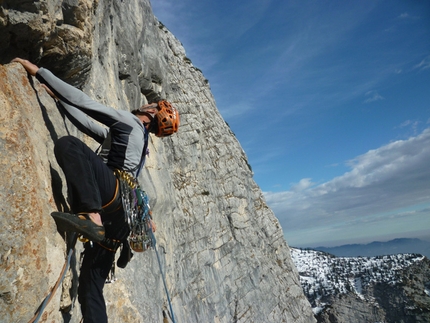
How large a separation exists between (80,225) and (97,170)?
80 cm

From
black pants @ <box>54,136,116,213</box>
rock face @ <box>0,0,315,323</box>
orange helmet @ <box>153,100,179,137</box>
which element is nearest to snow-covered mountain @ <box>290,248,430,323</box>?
rock face @ <box>0,0,315,323</box>

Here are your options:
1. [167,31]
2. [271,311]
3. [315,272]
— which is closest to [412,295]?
[315,272]

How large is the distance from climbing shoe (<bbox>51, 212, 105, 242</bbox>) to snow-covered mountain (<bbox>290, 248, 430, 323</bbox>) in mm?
112914

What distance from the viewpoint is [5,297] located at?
3000 millimetres

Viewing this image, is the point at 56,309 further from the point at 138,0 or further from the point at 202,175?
the point at 202,175

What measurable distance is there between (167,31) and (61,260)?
1245 inches

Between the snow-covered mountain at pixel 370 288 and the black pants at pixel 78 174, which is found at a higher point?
the black pants at pixel 78 174

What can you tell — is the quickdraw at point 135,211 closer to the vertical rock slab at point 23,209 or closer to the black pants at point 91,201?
the black pants at point 91,201

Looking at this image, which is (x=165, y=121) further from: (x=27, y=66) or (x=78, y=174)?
(x=27, y=66)

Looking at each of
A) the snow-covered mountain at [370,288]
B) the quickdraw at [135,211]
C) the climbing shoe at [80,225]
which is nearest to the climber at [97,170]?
the climbing shoe at [80,225]

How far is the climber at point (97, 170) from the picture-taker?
377 cm

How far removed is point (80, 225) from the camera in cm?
364

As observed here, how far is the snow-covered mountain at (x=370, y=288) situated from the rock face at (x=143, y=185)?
295ft

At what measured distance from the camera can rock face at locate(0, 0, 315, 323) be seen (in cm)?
344
